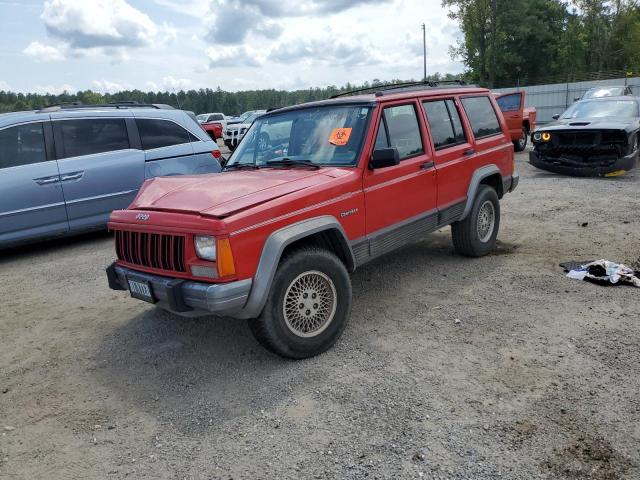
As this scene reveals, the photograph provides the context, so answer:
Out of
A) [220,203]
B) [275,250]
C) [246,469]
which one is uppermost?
[220,203]

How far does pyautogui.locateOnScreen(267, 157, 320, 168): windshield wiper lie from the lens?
4.31 metres

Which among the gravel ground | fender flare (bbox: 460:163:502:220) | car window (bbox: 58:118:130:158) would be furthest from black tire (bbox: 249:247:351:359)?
car window (bbox: 58:118:130:158)

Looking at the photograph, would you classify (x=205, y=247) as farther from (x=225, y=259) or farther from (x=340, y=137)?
(x=340, y=137)

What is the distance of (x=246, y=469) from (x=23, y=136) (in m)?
6.06

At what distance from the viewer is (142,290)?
145 inches

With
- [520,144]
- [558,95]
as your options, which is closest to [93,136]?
[520,144]

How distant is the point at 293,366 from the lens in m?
3.72

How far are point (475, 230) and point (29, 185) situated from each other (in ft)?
18.7

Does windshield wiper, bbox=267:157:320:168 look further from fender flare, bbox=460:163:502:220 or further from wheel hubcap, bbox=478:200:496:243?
wheel hubcap, bbox=478:200:496:243

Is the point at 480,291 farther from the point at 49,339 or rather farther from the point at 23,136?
the point at 23,136

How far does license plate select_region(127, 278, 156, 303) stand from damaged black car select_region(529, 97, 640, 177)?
32.6ft

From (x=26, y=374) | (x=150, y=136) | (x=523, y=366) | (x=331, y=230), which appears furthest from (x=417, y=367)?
(x=150, y=136)

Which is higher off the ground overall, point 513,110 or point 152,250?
point 513,110

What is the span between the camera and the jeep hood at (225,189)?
11.4 ft
